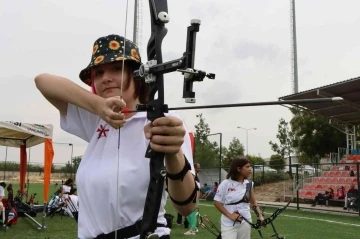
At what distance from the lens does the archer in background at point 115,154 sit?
5.29 ft

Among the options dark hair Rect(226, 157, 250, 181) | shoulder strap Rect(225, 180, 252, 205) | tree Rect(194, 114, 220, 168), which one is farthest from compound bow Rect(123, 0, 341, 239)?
tree Rect(194, 114, 220, 168)

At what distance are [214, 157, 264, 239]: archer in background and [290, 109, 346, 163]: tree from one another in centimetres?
2979

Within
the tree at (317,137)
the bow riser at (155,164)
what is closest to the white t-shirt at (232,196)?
the bow riser at (155,164)

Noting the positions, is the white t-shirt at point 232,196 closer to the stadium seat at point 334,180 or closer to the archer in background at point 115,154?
the archer in background at point 115,154

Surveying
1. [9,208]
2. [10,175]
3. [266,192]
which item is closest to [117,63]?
[9,208]

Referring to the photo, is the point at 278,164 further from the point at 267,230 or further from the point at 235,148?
the point at 235,148

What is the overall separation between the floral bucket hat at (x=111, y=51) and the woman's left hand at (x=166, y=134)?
496 millimetres

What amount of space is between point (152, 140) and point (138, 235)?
48 centimetres

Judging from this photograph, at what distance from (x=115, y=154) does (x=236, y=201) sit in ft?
14.5

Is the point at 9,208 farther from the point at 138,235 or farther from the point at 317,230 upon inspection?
the point at 138,235

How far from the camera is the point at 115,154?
1.77 meters

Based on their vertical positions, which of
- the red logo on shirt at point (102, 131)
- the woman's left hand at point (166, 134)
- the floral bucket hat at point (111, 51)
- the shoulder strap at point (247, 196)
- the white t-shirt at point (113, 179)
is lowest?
the shoulder strap at point (247, 196)

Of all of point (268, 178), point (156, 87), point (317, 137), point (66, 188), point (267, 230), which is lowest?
point (267, 230)

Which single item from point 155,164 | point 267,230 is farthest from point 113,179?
point 267,230
